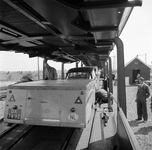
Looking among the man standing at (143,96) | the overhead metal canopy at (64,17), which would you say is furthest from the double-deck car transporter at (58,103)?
the man standing at (143,96)

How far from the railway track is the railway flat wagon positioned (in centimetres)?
59

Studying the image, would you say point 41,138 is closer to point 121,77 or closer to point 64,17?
point 121,77

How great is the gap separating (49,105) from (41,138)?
1.20 metres

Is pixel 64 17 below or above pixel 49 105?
above

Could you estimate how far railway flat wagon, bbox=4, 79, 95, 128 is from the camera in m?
5.06

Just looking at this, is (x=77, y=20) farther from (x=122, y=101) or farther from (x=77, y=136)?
(x=77, y=136)

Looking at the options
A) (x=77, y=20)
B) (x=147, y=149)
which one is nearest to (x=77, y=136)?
(x=147, y=149)

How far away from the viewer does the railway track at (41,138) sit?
495 centimetres

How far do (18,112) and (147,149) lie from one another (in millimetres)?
5128

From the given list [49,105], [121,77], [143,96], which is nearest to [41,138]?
[49,105]

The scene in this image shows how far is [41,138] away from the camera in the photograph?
5.51 m

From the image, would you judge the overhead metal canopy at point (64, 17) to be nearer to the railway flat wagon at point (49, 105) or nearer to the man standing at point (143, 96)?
the railway flat wagon at point (49, 105)

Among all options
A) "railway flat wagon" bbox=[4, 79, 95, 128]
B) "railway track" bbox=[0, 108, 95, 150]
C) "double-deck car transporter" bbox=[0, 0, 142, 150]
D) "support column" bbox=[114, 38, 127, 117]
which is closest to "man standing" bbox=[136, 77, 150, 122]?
"double-deck car transporter" bbox=[0, 0, 142, 150]

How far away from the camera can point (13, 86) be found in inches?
221
